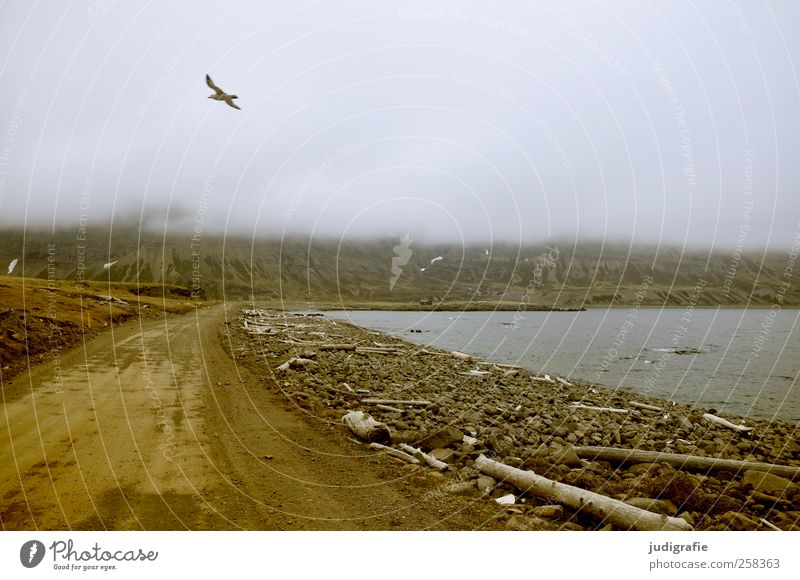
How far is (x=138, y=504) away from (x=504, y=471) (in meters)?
6.72

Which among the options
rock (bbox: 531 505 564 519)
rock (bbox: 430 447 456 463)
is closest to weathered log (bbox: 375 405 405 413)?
rock (bbox: 430 447 456 463)

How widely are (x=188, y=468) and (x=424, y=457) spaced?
5.00 metres

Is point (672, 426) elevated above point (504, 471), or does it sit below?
below

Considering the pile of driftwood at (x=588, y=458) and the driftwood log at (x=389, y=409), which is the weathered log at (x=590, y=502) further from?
the driftwood log at (x=389, y=409)

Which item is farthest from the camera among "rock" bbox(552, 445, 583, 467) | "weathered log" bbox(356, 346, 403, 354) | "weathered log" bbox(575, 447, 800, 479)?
"weathered log" bbox(356, 346, 403, 354)

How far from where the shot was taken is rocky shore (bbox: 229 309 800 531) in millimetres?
8117

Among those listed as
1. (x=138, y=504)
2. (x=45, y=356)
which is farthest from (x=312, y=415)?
(x=45, y=356)

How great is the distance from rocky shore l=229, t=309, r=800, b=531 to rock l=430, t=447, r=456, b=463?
0.02m

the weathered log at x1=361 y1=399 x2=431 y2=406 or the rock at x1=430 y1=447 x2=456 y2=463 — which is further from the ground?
the rock at x1=430 y1=447 x2=456 y2=463

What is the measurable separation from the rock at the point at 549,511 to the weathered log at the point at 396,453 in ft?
9.88

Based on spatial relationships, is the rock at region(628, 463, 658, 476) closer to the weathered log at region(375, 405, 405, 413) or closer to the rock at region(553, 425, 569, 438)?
the rock at region(553, 425, 569, 438)

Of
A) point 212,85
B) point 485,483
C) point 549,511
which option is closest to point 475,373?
point 485,483
